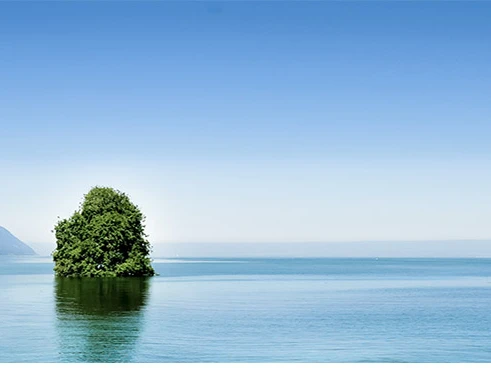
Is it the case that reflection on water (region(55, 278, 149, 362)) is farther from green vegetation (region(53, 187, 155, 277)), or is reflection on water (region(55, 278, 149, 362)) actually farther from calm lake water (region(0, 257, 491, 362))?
green vegetation (region(53, 187, 155, 277))

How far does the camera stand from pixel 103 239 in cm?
11362

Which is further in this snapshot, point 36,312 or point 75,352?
point 36,312

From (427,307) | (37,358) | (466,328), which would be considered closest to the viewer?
(37,358)

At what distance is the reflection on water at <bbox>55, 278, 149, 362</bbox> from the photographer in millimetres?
39156

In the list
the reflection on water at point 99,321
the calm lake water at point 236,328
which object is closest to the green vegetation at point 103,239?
the reflection on water at point 99,321

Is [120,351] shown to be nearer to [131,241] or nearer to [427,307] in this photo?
[427,307]

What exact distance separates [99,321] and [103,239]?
6096cm

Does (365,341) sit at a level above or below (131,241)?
below

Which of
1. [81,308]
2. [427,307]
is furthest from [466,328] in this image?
[81,308]

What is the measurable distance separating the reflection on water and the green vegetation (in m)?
21.7

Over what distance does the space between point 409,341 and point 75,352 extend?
20644 millimetres

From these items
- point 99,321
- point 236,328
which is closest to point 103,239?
point 99,321

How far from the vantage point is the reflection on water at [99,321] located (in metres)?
39.2

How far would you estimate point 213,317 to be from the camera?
5872cm
